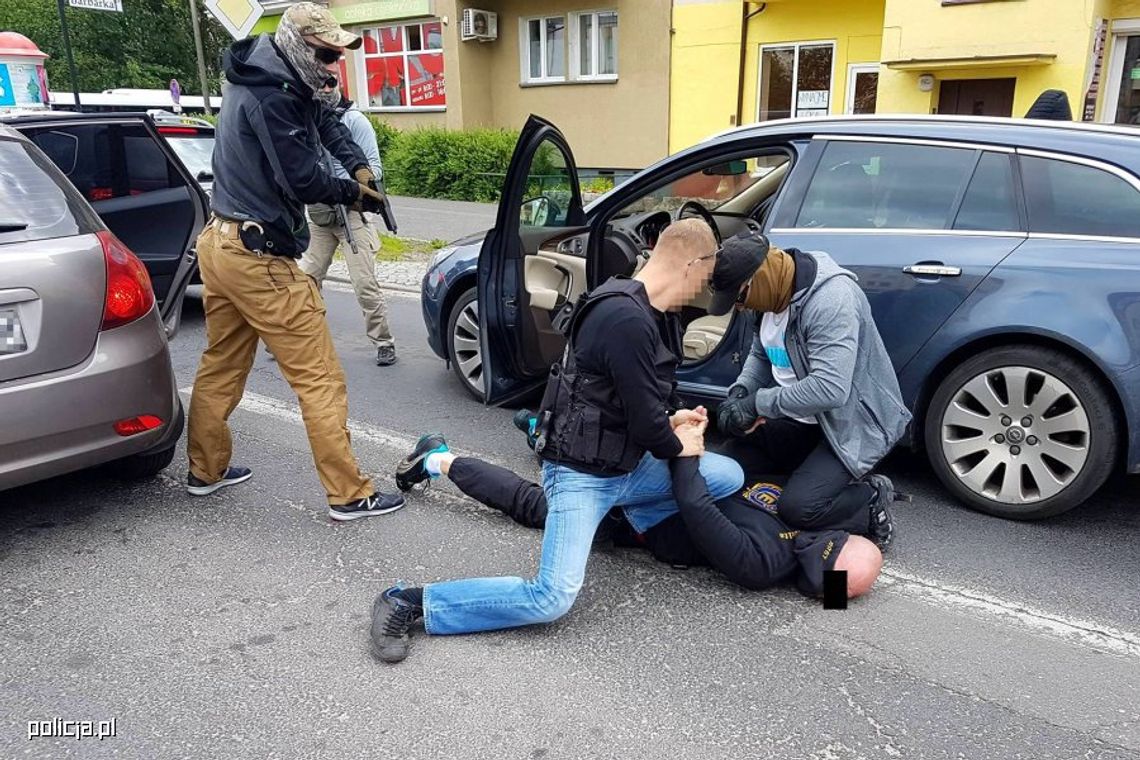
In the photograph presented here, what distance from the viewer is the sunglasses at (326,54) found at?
10.7 feet

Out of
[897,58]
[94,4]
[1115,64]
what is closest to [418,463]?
[94,4]

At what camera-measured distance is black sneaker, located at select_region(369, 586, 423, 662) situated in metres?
2.63

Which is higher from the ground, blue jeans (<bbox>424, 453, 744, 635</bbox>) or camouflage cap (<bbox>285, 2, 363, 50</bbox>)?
camouflage cap (<bbox>285, 2, 363, 50</bbox>)

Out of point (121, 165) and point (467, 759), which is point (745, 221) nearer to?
point (467, 759)

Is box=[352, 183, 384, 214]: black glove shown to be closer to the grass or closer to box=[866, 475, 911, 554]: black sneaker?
box=[866, 475, 911, 554]: black sneaker

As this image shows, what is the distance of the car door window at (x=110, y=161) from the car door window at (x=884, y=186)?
4.51 meters

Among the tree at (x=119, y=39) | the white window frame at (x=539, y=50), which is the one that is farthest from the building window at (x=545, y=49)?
the tree at (x=119, y=39)

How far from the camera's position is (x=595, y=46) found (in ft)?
59.0

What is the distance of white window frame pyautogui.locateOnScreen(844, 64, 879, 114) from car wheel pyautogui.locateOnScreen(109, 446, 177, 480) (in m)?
13.8

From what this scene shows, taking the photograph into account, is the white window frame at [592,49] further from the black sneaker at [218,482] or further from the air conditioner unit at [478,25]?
the black sneaker at [218,482]

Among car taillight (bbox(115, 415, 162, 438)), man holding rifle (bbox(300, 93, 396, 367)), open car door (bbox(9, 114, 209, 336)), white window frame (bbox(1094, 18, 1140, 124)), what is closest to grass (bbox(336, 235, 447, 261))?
open car door (bbox(9, 114, 209, 336))

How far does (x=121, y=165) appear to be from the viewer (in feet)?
20.8

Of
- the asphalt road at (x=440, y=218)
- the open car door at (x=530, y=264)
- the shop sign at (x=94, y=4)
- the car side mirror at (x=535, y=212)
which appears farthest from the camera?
the asphalt road at (x=440, y=218)

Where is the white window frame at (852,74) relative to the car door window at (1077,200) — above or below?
above
